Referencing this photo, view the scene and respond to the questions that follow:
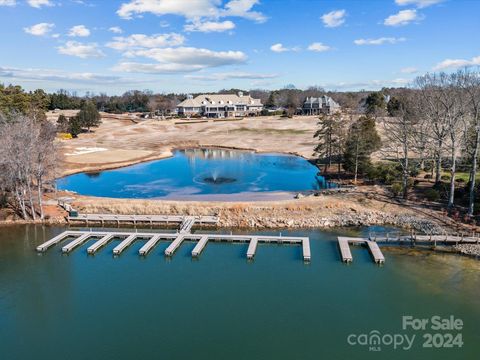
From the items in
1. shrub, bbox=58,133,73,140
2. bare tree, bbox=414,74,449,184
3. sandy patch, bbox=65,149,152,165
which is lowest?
sandy patch, bbox=65,149,152,165

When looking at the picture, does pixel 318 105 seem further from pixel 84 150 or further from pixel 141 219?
pixel 141 219

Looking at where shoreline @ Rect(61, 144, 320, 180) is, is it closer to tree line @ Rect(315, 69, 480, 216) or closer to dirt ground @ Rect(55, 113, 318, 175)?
dirt ground @ Rect(55, 113, 318, 175)

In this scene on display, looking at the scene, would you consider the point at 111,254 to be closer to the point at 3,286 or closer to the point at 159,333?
the point at 3,286

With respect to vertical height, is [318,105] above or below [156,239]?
above

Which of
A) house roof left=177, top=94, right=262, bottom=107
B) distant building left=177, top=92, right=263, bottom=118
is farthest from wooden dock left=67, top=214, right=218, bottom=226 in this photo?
house roof left=177, top=94, right=262, bottom=107

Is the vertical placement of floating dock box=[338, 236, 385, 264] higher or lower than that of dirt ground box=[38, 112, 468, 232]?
lower

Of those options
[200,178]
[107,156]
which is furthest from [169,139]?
[200,178]

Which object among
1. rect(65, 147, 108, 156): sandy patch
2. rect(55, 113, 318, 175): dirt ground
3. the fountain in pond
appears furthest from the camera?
rect(65, 147, 108, 156): sandy patch
